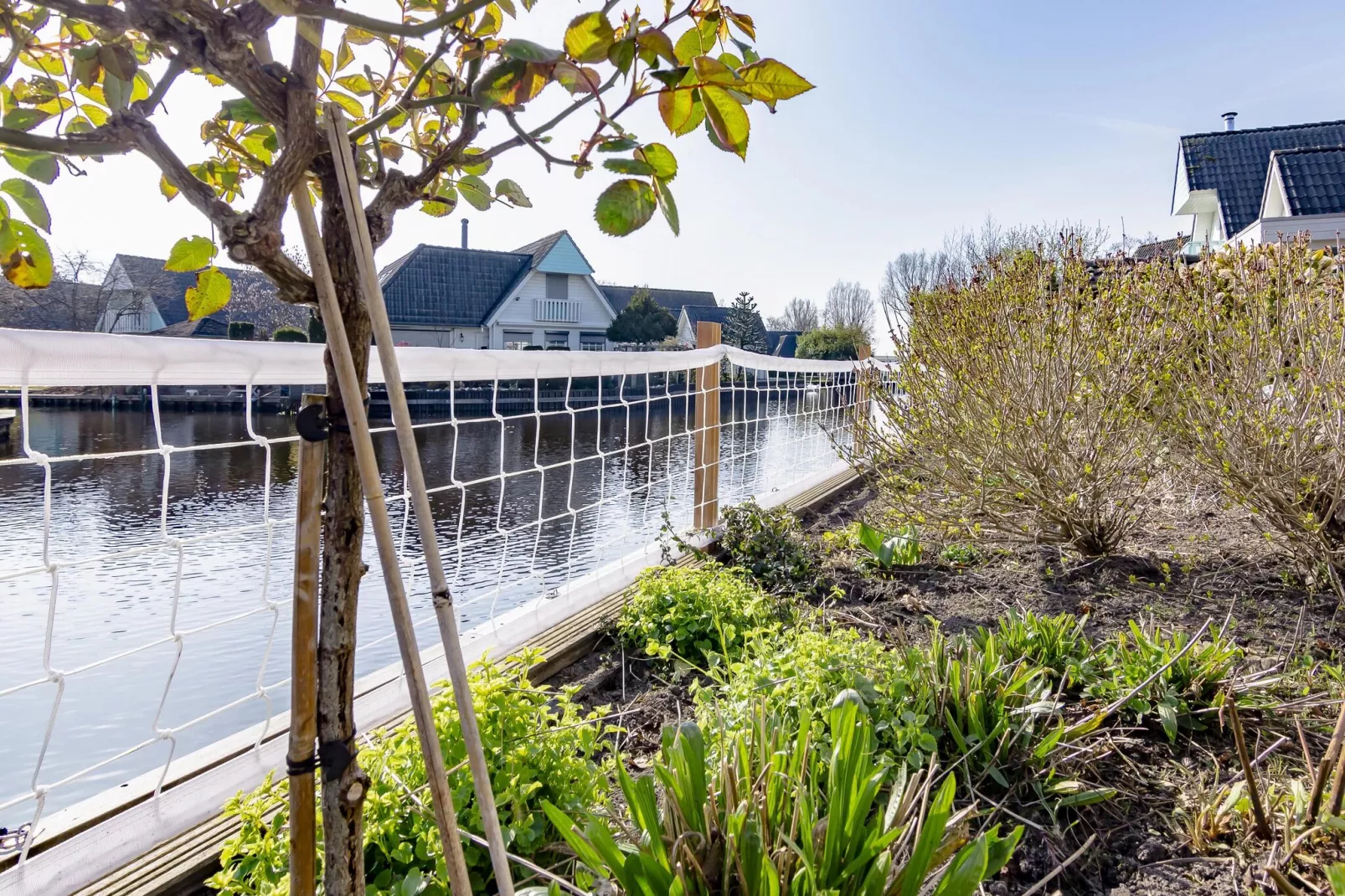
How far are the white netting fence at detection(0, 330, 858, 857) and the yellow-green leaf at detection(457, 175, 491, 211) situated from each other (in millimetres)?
513

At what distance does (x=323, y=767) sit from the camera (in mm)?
711

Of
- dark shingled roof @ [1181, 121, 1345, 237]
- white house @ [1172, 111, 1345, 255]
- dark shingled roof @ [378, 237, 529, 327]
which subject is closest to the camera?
white house @ [1172, 111, 1345, 255]

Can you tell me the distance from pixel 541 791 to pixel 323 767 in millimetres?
476

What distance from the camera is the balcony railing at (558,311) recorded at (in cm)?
2411

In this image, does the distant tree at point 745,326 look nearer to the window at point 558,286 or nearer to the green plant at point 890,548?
the window at point 558,286

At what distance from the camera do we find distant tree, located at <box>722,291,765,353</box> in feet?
93.1

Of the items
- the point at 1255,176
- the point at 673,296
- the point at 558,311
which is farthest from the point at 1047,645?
the point at 673,296

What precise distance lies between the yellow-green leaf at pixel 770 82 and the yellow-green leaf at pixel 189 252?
51 centimetres

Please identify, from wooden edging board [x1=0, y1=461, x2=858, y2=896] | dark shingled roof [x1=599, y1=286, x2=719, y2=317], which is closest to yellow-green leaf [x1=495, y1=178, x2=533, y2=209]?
wooden edging board [x1=0, y1=461, x2=858, y2=896]

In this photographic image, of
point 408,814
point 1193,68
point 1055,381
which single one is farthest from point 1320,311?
point 1193,68

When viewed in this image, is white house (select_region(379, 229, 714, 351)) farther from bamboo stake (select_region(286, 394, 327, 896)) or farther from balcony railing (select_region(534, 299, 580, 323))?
bamboo stake (select_region(286, 394, 327, 896))

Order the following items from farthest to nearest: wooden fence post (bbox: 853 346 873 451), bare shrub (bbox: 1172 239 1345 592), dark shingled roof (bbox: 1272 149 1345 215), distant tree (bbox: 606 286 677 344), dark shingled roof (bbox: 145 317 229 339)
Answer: distant tree (bbox: 606 286 677 344) → dark shingled roof (bbox: 145 317 229 339) → dark shingled roof (bbox: 1272 149 1345 215) → wooden fence post (bbox: 853 346 873 451) → bare shrub (bbox: 1172 239 1345 592)

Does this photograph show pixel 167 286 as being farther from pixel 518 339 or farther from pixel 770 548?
pixel 770 548

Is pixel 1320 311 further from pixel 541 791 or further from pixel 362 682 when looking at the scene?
pixel 362 682
